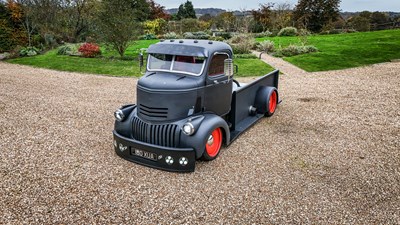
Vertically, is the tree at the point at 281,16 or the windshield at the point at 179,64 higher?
the tree at the point at 281,16

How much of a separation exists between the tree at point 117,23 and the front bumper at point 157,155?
13.3 meters

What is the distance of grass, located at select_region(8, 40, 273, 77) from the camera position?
50.0ft

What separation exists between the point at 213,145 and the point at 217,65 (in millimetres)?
1628

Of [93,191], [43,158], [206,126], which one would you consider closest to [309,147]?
Answer: [206,126]

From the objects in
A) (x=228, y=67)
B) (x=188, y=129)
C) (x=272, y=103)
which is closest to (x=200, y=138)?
(x=188, y=129)

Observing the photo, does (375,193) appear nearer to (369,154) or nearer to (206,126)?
(369,154)

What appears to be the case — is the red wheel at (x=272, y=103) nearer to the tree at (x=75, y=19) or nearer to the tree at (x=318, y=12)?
the tree at (x=75, y=19)

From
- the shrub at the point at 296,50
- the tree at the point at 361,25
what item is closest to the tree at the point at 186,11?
the tree at the point at 361,25

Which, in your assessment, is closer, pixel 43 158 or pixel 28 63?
pixel 43 158

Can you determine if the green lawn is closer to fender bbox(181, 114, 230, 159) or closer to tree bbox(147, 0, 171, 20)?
fender bbox(181, 114, 230, 159)

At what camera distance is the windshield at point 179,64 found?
5.97 metres

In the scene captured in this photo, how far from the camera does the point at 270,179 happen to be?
5.39 metres

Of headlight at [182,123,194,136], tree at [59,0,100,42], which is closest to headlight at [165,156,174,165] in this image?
headlight at [182,123,194,136]

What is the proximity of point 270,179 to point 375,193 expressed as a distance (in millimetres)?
1664
